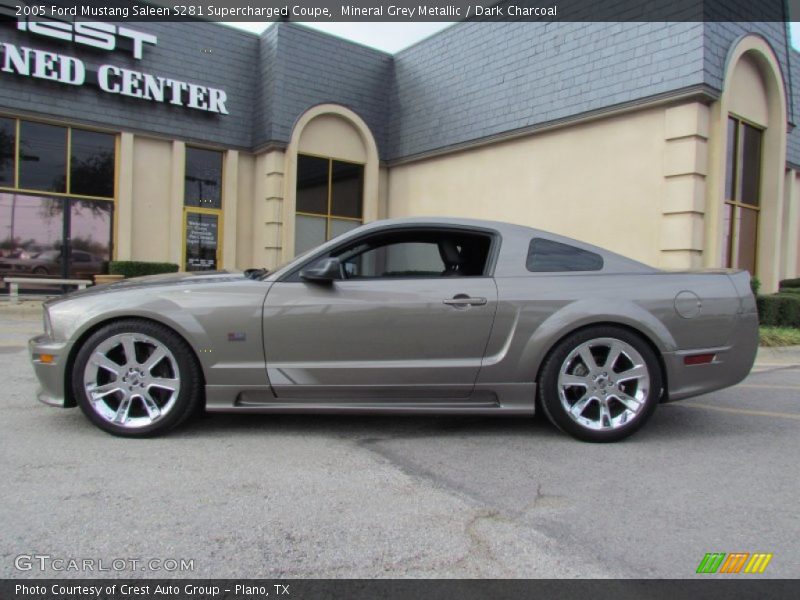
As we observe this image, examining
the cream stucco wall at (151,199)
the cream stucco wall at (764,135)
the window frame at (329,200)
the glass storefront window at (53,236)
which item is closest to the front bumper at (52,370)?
the cream stucco wall at (764,135)

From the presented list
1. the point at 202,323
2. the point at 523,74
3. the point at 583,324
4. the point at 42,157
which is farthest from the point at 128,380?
the point at 42,157

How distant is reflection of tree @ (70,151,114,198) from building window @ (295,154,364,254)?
4.32 m

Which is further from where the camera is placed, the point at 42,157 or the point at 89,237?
the point at 89,237

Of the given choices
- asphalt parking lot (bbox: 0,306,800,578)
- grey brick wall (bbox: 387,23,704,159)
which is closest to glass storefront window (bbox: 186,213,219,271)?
grey brick wall (bbox: 387,23,704,159)

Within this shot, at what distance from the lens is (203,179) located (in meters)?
15.0

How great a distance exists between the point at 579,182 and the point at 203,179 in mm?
8951

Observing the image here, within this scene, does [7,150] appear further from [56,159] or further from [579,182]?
[579,182]

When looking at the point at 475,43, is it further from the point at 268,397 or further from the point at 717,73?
the point at 268,397

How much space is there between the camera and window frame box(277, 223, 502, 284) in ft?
13.5

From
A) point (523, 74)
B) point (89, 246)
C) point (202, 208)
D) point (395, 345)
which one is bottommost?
point (395, 345)

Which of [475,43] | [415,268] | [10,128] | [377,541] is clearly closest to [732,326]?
[415,268]

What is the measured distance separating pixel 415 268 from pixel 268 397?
1380 millimetres

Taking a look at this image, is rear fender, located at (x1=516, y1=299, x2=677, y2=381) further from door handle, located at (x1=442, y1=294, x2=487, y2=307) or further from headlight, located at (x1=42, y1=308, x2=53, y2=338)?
headlight, located at (x1=42, y1=308, x2=53, y2=338)

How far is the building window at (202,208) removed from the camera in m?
14.8
